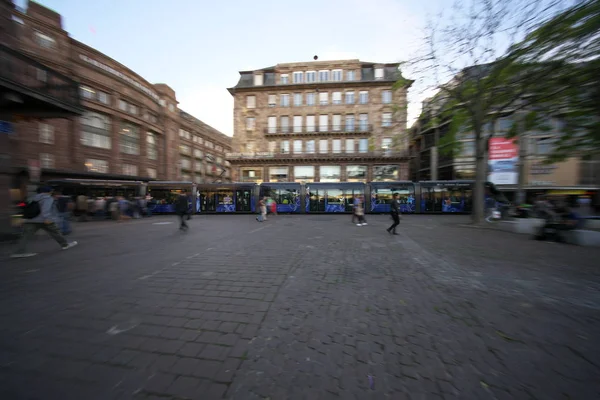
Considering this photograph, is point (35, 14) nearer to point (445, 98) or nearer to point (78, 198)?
point (78, 198)

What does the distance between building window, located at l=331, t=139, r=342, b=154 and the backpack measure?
2838 cm

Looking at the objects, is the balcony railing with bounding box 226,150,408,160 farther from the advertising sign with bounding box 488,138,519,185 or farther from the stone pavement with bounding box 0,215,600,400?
the stone pavement with bounding box 0,215,600,400

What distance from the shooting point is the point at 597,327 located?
2621mm

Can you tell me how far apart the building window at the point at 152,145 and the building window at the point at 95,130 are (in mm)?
5649

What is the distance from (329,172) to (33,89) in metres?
26.4

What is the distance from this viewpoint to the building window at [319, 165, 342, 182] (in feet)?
99.3

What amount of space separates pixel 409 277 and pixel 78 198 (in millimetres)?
21151

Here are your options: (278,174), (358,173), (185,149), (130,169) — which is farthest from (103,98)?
(358,173)

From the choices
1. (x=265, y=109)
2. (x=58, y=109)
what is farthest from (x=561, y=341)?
(x=265, y=109)

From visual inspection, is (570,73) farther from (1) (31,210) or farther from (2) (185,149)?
(2) (185,149)

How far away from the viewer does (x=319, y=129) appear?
31.3 m

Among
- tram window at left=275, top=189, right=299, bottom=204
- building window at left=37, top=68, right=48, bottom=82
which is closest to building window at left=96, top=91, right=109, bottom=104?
building window at left=37, top=68, right=48, bottom=82

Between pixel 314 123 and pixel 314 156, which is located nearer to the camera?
pixel 314 156

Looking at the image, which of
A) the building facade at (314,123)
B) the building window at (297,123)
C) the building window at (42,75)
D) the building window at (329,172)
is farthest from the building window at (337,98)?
the building window at (42,75)
